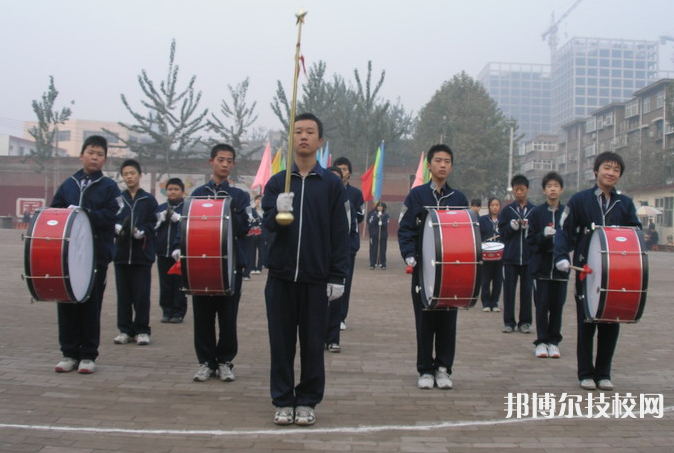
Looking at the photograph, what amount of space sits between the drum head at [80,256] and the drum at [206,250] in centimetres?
108

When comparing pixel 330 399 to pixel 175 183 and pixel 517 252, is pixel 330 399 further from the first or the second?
pixel 175 183

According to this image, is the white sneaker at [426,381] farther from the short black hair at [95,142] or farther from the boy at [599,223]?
the short black hair at [95,142]

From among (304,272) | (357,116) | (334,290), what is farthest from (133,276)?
(357,116)

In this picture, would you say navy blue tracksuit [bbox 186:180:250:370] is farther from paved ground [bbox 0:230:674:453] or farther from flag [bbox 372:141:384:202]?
flag [bbox 372:141:384:202]

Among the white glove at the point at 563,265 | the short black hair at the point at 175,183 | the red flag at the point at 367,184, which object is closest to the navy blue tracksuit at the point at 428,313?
the white glove at the point at 563,265

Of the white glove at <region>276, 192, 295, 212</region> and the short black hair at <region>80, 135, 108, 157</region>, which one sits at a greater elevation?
the short black hair at <region>80, 135, 108, 157</region>

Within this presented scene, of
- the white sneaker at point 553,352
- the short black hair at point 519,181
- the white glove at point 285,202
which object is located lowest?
the white sneaker at point 553,352

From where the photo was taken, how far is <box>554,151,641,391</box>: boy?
6.12 metres

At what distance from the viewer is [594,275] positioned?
5.87 meters

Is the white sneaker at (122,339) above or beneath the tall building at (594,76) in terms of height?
beneath

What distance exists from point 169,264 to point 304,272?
18.2 feet

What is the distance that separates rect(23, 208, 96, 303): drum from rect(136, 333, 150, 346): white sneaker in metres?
1.81

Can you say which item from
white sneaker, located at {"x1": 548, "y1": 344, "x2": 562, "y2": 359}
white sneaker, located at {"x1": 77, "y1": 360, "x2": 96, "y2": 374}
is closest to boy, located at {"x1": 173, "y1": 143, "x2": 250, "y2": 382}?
white sneaker, located at {"x1": 77, "y1": 360, "x2": 96, "y2": 374}

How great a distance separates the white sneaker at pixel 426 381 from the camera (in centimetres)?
601
